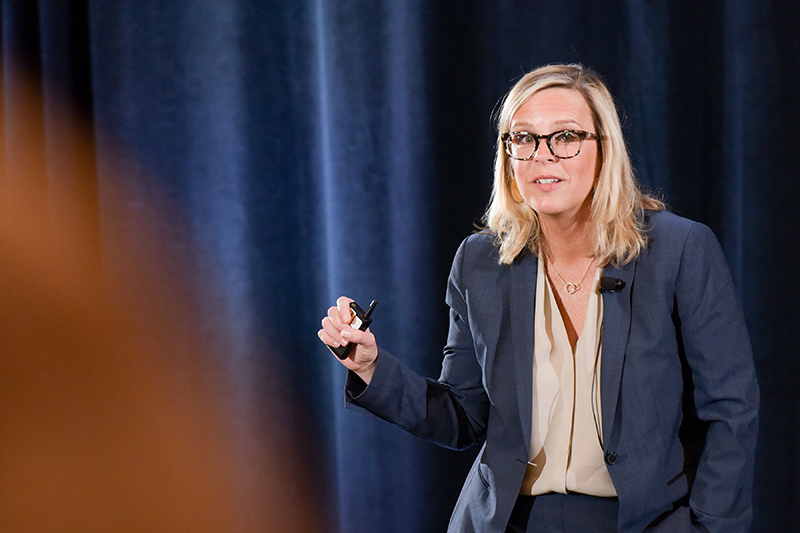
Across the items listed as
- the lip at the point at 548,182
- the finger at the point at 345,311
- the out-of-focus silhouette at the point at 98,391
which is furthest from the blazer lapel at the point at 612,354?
the out-of-focus silhouette at the point at 98,391

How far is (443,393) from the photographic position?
4.86 feet

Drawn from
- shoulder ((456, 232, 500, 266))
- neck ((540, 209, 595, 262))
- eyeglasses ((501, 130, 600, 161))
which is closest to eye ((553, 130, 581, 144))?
eyeglasses ((501, 130, 600, 161))

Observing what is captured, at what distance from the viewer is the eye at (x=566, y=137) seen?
134 centimetres

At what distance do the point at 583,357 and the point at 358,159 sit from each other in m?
0.90

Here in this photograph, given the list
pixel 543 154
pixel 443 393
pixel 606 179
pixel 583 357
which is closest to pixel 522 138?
pixel 543 154

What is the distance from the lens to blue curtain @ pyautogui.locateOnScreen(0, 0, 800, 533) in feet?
6.04

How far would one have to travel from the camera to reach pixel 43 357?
2070 millimetres

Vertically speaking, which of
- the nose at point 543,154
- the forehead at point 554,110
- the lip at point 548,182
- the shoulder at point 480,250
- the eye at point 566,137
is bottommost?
the shoulder at point 480,250

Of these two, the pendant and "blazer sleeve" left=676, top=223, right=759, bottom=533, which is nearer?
"blazer sleeve" left=676, top=223, right=759, bottom=533

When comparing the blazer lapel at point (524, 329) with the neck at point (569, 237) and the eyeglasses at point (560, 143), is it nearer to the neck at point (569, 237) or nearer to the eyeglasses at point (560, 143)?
the neck at point (569, 237)

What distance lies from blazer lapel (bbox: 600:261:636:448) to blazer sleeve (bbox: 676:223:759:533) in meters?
0.10

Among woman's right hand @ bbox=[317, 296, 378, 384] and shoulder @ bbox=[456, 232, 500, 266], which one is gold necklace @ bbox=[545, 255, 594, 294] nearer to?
shoulder @ bbox=[456, 232, 500, 266]

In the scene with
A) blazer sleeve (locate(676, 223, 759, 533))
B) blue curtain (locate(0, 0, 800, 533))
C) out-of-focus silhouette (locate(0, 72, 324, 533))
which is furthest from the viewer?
out-of-focus silhouette (locate(0, 72, 324, 533))

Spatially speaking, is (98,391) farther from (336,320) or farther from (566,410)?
(566,410)
